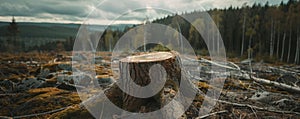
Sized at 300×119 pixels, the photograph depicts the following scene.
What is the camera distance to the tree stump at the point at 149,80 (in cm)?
446

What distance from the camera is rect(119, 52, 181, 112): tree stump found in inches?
176

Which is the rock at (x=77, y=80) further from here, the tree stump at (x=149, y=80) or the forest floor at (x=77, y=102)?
the tree stump at (x=149, y=80)

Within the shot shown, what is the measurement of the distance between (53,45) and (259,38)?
176 feet

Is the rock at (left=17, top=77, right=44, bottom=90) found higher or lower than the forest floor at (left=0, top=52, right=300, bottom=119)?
higher

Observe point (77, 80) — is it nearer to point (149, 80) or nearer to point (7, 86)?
point (7, 86)

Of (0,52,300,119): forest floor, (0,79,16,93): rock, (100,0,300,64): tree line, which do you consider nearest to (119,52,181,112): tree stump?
(0,52,300,119): forest floor

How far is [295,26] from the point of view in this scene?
1209 inches

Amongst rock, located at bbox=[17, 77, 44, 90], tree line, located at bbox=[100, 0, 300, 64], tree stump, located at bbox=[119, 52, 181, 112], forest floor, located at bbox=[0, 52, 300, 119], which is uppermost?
tree line, located at bbox=[100, 0, 300, 64]

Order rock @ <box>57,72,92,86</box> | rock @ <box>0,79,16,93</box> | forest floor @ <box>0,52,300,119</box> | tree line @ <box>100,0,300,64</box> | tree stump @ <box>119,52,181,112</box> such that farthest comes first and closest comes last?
tree line @ <box>100,0,300,64</box> → rock @ <box>57,72,92,86</box> → rock @ <box>0,79,16,93</box> → forest floor @ <box>0,52,300,119</box> → tree stump @ <box>119,52,181,112</box>

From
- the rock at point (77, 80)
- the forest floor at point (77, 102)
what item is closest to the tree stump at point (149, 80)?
the forest floor at point (77, 102)

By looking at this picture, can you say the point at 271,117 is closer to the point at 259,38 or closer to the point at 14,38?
the point at 259,38

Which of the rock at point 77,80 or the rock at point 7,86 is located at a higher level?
the rock at point 77,80

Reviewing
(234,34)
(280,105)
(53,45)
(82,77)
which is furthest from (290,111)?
(53,45)

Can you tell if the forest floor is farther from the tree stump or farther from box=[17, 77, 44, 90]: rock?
the tree stump
